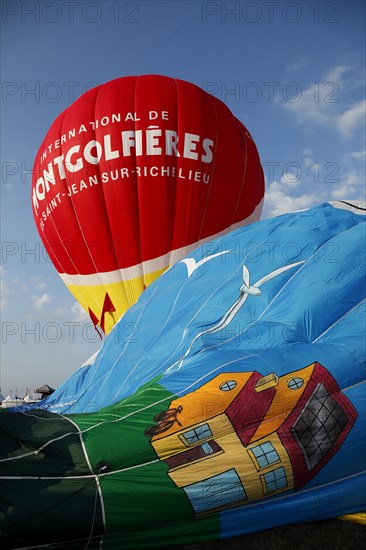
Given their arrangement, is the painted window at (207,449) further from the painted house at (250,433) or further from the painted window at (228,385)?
the painted window at (228,385)

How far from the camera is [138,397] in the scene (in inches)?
131

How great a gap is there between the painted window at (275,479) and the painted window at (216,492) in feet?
0.50

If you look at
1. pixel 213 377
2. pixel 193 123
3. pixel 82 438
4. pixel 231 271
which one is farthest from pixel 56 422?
pixel 193 123

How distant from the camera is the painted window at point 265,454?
3038mm

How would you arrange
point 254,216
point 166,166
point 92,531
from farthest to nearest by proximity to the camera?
point 254,216
point 166,166
point 92,531

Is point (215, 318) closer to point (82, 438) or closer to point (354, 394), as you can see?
point (354, 394)

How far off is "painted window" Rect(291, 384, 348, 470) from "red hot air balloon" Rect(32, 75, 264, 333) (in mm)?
6365

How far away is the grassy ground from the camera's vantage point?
293 centimetres

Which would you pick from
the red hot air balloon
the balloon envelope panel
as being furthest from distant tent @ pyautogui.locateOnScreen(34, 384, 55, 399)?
the balloon envelope panel

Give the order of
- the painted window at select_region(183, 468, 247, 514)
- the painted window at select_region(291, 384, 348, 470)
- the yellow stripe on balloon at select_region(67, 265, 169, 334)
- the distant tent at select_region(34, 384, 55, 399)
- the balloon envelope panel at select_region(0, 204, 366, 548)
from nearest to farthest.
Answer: the balloon envelope panel at select_region(0, 204, 366, 548), the painted window at select_region(183, 468, 247, 514), the painted window at select_region(291, 384, 348, 470), the yellow stripe on balloon at select_region(67, 265, 169, 334), the distant tent at select_region(34, 384, 55, 399)

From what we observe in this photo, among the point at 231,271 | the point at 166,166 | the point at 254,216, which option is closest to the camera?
the point at 231,271

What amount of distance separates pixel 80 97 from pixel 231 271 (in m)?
7.37

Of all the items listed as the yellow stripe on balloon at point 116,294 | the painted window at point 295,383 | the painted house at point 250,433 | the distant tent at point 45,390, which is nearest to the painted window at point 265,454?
the painted house at point 250,433

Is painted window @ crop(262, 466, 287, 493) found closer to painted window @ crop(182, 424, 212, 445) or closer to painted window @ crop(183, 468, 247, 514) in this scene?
painted window @ crop(183, 468, 247, 514)
